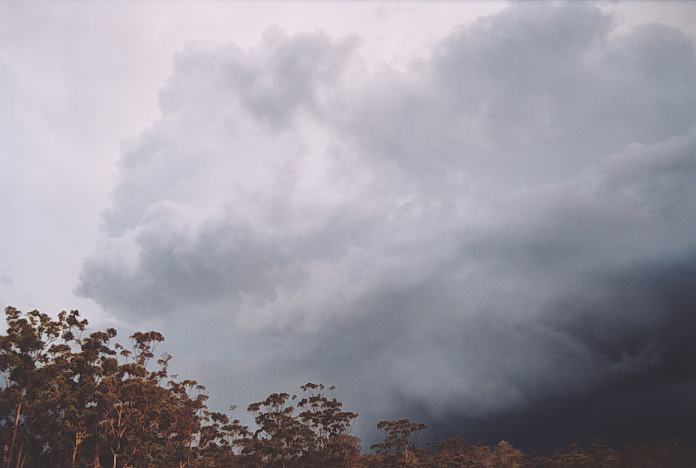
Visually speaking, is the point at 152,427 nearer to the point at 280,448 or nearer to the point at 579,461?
the point at 280,448

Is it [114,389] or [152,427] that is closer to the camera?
[114,389]

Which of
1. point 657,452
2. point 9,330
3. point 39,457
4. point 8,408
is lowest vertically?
point 657,452

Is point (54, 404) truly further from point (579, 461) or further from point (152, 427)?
point (579, 461)

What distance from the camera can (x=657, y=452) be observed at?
7938 cm

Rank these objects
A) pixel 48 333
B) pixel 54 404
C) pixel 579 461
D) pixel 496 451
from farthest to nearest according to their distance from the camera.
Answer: pixel 496 451
pixel 579 461
pixel 48 333
pixel 54 404

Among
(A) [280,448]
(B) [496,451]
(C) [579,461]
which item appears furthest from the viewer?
(B) [496,451]

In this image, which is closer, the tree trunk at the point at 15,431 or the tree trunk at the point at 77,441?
the tree trunk at the point at 15,431

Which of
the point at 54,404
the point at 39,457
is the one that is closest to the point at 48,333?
the point at 54,404

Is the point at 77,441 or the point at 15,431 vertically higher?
the point at 15,431

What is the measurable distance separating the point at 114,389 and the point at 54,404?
529 centimetres

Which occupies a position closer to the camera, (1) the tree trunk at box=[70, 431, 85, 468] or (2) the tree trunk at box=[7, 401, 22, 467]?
(2) the tree trunk at box=[7, 401, 22, 467]

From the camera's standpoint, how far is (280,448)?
247 feet

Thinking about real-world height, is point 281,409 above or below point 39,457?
above

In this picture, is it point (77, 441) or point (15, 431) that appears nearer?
point (15, 431)
